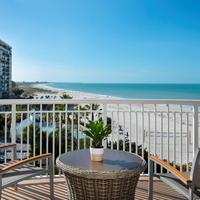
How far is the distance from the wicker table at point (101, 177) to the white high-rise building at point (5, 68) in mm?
22382

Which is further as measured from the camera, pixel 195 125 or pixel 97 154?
pixel 195 125

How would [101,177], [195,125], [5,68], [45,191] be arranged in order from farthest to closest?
1. [5,68]
2. [195,125]
3. [45,191]
4. [101,177]

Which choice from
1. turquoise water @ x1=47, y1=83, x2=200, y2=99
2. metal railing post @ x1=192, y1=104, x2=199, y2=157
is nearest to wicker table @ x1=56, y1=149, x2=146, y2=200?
metal railing post @ x1=192, y1=104, x2=199, y2=157

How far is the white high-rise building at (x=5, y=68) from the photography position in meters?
23.9

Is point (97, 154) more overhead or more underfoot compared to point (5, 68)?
more underfoot

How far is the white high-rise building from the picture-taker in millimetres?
23936

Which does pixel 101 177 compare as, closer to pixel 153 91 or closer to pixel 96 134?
pixel 96 134

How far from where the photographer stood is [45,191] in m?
3.45

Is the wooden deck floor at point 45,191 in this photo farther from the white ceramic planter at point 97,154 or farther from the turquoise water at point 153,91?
the turquoise water at point 153,91

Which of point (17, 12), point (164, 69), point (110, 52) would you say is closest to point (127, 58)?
point (110, 52)

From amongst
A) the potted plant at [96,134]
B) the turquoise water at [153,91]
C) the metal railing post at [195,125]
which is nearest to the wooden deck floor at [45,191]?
the metal railing post at [195,125]

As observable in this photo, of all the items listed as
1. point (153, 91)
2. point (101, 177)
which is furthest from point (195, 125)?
point (153, 91)

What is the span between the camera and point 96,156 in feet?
8.07

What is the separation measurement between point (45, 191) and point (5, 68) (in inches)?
940
